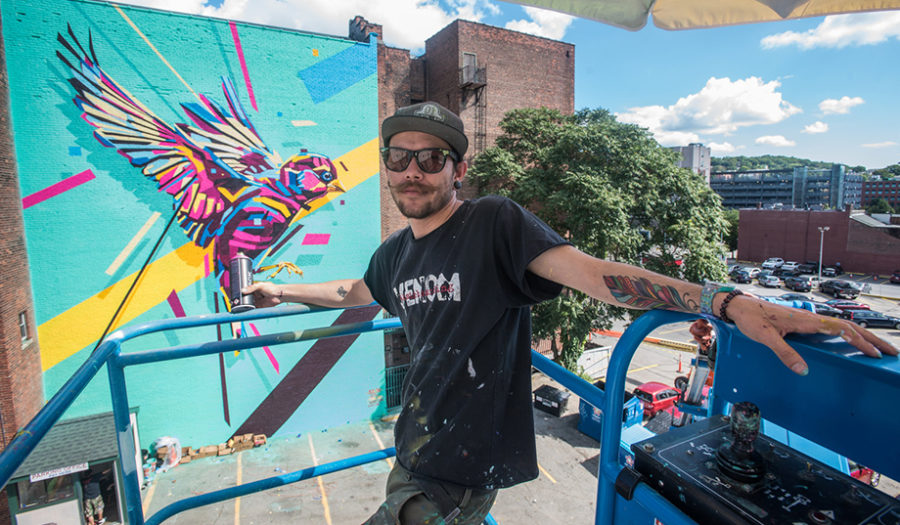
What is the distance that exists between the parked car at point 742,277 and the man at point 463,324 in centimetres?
4451

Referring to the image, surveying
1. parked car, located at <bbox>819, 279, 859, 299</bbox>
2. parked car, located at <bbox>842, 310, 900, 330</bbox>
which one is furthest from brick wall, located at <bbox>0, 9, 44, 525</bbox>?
parked car, located at <bbox>819, 279, 859, 299</bbox>

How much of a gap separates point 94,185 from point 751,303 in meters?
12.4

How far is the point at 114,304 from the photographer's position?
1041 cm

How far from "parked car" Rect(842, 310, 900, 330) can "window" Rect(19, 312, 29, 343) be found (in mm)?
35400

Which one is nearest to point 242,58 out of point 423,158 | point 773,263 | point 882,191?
point 423,158

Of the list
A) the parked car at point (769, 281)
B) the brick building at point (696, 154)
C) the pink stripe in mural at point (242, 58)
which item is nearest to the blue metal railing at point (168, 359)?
the pink stripe in mural at point (242, 58)

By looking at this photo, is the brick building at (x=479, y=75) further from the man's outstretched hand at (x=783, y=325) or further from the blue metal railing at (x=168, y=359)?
the man's outstretched hand at (x=783, y=325)

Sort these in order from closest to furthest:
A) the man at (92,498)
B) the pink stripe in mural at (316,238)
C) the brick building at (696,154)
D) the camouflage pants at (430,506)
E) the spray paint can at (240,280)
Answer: the camouflage pants at (430,506), the spray paint can at (240,280), the man at (92,498), the pink stripe in mural at (316,238), the brick building at (696,154)

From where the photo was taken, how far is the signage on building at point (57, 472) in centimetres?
841

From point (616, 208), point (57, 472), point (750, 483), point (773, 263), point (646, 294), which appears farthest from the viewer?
point (773, 263)

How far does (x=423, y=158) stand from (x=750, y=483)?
1.61 m

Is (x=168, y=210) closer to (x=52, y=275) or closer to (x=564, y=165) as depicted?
(x=52, y=275)

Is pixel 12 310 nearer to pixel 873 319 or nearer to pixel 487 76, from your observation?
pixel 487 76

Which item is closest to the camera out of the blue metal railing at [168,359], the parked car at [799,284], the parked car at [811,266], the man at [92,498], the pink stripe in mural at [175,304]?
the blue metal railing at [168,359]
